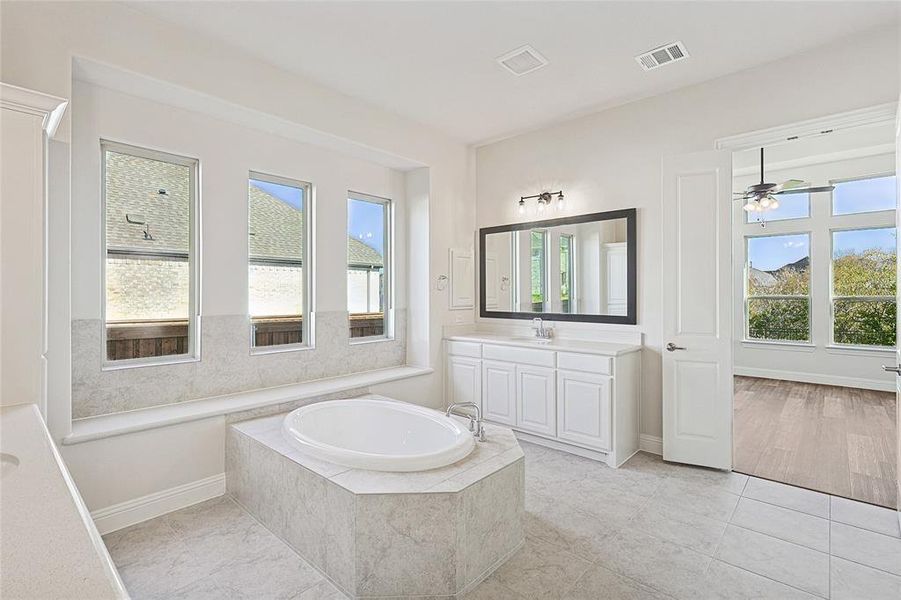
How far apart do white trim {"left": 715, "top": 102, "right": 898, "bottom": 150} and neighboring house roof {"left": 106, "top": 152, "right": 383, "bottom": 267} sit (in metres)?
3.62

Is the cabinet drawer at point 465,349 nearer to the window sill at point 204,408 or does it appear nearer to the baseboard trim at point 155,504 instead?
the window sill at point 204,408

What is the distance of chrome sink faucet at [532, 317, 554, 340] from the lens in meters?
4.32

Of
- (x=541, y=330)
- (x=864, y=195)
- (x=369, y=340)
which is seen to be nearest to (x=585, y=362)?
(x=541, y=330)

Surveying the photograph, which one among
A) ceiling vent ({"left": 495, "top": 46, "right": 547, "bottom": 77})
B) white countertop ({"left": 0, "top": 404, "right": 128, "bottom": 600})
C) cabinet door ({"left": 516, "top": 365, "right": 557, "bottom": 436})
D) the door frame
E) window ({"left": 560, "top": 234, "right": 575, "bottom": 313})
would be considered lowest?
cabinet door ({"left": 516, "top": 365, "right": 557, "bottom": 436})

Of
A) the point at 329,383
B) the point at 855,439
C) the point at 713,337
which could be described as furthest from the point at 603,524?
the point at 855,439

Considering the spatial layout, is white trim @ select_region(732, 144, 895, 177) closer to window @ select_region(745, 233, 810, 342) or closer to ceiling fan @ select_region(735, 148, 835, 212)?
ceiling fan @ select_region(735, 148, 835, 212)

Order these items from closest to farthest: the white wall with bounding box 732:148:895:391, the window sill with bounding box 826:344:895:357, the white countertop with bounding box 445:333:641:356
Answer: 1. the white countertop with bounding box 445:333:641:356
2. the window sill with bounding box 826:344:895:357
3. the white wall with bounding box 732:148:895:391

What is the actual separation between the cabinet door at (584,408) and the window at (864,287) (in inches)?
189

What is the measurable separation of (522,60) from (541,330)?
2347mm

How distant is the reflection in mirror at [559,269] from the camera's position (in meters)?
3.94

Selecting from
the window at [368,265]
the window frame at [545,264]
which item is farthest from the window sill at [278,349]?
the window frame at [545,264]

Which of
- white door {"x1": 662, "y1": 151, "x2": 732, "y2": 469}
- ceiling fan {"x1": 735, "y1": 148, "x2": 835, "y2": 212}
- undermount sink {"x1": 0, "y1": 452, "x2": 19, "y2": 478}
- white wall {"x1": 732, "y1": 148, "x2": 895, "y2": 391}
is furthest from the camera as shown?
white wall {"x1": 732, "y1": 148, "x2": 895, "y2": 391}

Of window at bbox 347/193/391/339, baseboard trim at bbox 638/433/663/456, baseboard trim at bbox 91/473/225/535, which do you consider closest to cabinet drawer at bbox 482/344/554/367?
baseboard trim at bbox 638/433/663/456

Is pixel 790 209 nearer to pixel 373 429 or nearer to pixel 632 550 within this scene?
pixel 632 550
